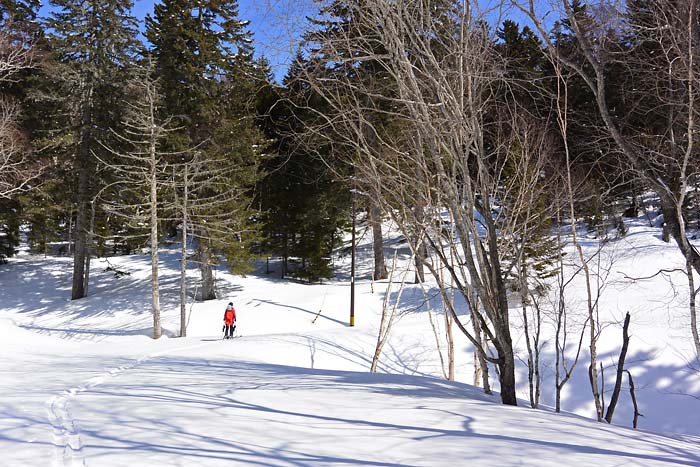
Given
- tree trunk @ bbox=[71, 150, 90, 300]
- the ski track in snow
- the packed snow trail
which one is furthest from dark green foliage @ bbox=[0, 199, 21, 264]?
the packed snow trail

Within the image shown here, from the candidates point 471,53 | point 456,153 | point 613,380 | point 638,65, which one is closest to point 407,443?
point 456,153

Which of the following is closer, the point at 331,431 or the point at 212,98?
the point at 331,431

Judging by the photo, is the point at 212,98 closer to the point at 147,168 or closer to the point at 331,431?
the point at 147,168

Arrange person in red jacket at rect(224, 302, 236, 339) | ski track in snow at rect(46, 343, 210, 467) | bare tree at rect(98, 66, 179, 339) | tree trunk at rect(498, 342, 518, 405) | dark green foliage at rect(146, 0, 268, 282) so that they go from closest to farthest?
ski track in snow at rect(46, 343, 210, 467) → tree trunk at rect(498, 342, 518, 405) → person in red jacket at rect(224, 302, 236, 339) → bare tree at rect(98, 66, 179, 339) → dark green foliage at rect(146, 0, 268, 282)

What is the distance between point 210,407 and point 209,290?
16.9m

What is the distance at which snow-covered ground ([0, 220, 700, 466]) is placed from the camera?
10.8 ft

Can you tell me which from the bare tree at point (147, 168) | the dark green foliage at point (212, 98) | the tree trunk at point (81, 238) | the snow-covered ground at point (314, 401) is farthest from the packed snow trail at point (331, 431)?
the tree trunk at point (81, 238)

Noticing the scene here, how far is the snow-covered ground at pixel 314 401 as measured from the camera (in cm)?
329

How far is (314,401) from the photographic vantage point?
5059 millimetres

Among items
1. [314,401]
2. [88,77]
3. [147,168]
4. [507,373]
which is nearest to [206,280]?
[147,168]

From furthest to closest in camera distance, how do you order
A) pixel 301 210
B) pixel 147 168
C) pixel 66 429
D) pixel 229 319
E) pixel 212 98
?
pixel 301 210
pixel 212 98
pixel 147 168
pixel 229 319
pixel 66 429

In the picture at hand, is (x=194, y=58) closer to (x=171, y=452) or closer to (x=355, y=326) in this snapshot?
(x=355, y=326)

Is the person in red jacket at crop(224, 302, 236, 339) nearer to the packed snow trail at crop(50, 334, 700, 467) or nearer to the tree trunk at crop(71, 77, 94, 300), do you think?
the packed snow trail at crop(50, 334, 700, 467)

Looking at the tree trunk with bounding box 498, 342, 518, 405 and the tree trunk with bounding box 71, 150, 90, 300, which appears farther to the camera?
the tree trunk with bounding box 71, 150, 90, 300
